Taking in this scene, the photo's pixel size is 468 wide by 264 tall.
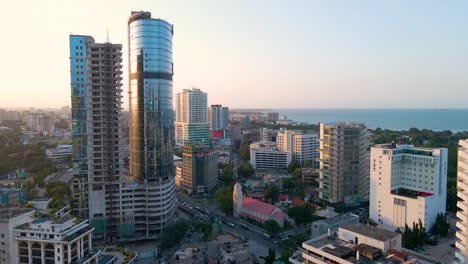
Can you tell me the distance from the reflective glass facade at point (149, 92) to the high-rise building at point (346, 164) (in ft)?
43.5

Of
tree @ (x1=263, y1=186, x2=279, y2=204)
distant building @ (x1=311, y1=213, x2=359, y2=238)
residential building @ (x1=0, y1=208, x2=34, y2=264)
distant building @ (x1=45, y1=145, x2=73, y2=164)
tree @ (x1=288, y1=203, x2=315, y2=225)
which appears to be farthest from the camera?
distant building @ (x1=45, y1=145, x2=73, y2=164)

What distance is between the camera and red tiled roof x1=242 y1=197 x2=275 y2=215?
27633 mm

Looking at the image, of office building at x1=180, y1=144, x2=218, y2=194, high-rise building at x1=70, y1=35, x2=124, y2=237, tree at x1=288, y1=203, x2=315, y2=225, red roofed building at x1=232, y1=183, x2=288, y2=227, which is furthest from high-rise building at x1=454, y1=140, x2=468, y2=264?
office building at x1=180, y1=144, x2=218, y2=194

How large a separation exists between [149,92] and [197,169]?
11.9 metres

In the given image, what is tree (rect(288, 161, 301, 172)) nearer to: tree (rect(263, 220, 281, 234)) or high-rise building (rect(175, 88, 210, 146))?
high-rise building (rect(175, 88, 210, 146))

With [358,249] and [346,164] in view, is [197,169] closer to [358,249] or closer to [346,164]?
[346,164]

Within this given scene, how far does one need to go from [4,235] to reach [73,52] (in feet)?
46.0

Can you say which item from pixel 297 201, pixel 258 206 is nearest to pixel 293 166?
pixel 297 201

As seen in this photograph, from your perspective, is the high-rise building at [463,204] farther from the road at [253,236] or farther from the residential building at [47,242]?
the residential building at [47,242]

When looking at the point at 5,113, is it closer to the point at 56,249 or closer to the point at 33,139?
the point at 33,139

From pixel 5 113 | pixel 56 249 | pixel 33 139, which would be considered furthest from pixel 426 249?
pixel 5 113

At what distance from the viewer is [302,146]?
51.1m

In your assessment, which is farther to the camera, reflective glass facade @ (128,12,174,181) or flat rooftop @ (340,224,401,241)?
reflective glass facade @ (128,12,174,181)

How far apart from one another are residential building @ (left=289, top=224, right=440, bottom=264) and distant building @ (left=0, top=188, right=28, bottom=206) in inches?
928
